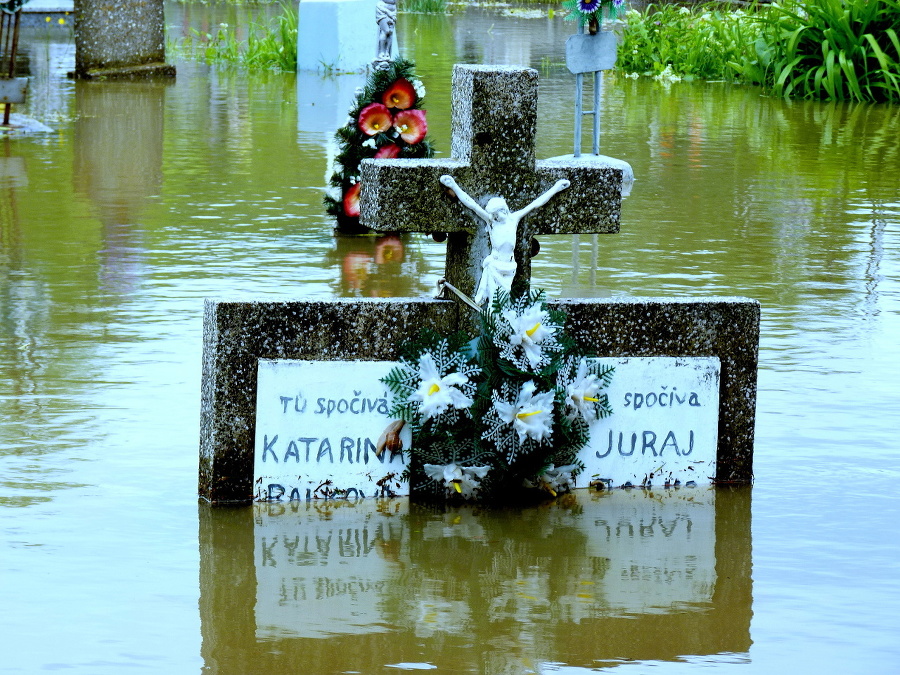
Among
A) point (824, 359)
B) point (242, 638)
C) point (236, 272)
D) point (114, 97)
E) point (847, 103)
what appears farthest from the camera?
point (847, 103)

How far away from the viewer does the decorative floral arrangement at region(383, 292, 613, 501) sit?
4379 mm

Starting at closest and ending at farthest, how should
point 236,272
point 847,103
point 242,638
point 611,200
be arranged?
point 242,638, point 611,200, point 236,272, point 847,103

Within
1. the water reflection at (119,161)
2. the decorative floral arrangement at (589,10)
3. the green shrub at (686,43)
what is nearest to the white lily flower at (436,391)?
the water reflection at (119,161)

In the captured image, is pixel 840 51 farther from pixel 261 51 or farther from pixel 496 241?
pixel 496 241

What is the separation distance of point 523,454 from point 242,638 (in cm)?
127

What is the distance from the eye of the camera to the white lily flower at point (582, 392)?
4.45 meters

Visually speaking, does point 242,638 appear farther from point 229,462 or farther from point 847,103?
point 847,103

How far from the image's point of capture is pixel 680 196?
10.3 meters

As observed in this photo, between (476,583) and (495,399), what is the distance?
2.32ft

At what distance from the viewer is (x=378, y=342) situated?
14.6 ft

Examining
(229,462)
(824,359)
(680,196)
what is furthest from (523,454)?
(680,196)

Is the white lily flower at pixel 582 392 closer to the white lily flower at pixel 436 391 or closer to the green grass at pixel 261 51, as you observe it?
the white lily flower at pixel 436 391

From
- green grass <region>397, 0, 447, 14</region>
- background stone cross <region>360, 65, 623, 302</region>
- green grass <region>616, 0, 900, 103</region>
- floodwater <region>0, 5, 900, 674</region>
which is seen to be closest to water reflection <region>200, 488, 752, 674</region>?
floodwater <region>0, 5, 900, 674</region>

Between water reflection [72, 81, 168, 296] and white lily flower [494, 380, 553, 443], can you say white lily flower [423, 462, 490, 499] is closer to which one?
white lily flower [494, 380, 553, 443]
